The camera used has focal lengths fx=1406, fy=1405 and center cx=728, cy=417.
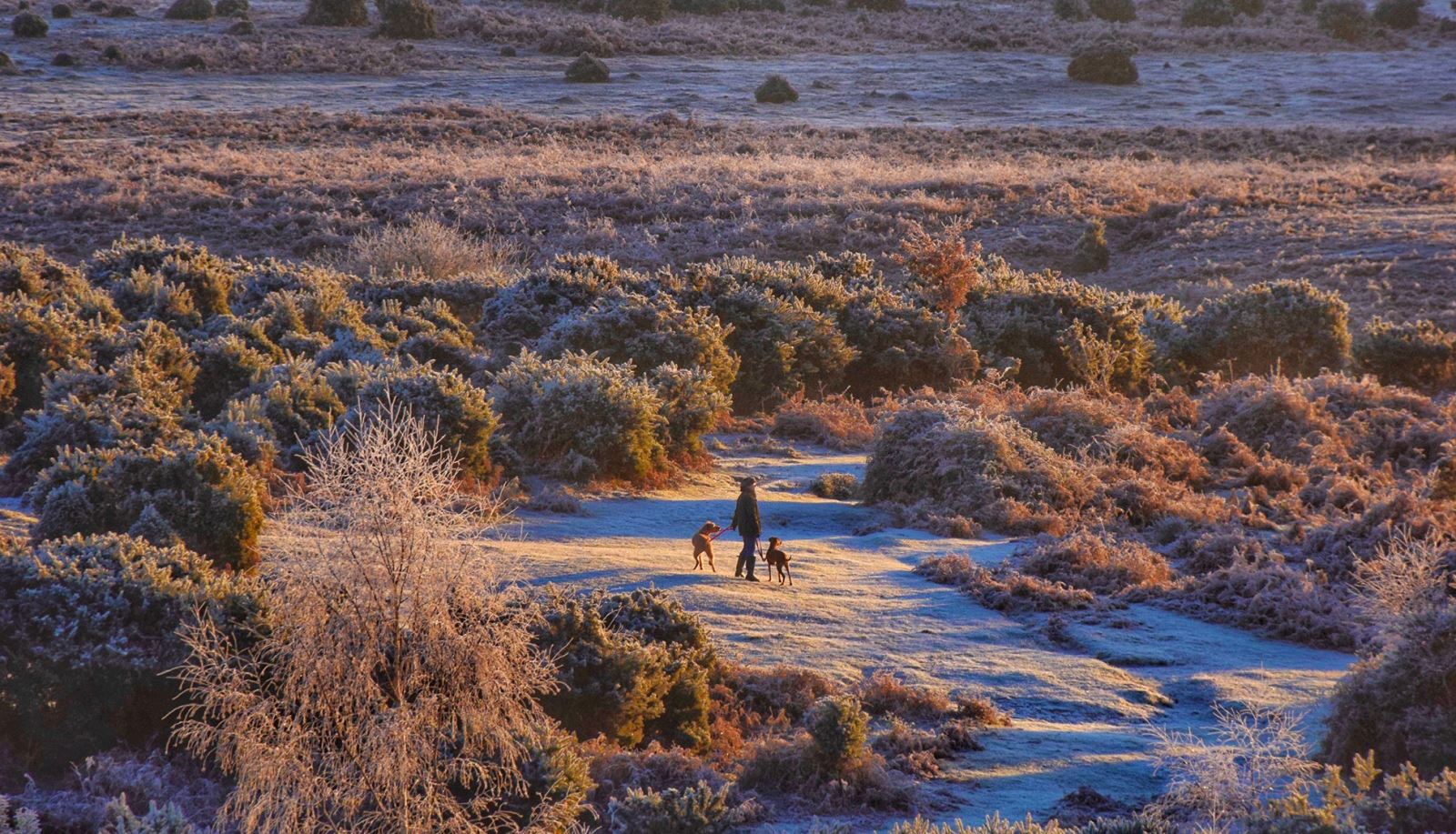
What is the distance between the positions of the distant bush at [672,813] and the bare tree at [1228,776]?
96.2 inches

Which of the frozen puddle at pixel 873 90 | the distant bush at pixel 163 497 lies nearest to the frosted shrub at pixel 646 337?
the distant bush at pixel 163 497

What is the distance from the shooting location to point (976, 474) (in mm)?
16875

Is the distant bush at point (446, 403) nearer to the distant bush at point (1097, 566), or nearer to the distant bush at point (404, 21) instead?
the distant bush at point (1097, 566)

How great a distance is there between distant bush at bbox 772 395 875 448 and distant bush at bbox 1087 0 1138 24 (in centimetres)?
6220

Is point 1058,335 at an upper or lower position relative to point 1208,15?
lower

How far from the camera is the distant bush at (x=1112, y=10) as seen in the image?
7750 centimetres

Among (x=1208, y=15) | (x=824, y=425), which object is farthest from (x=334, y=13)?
(x=824, y=425)

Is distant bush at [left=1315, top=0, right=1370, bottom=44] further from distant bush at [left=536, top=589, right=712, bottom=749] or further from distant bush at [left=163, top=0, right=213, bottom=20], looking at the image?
distant bush at [left=536, top=589, right=712, bottom=749]

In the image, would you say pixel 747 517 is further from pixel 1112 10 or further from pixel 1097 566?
pixel 1112 10

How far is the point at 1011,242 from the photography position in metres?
33.9

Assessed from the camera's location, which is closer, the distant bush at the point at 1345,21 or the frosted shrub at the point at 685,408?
the frosted shrub at the point at 685,408

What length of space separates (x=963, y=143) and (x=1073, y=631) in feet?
120

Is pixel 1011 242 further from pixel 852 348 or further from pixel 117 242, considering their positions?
pixel 117 242

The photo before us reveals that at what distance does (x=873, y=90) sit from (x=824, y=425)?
39.1 m
